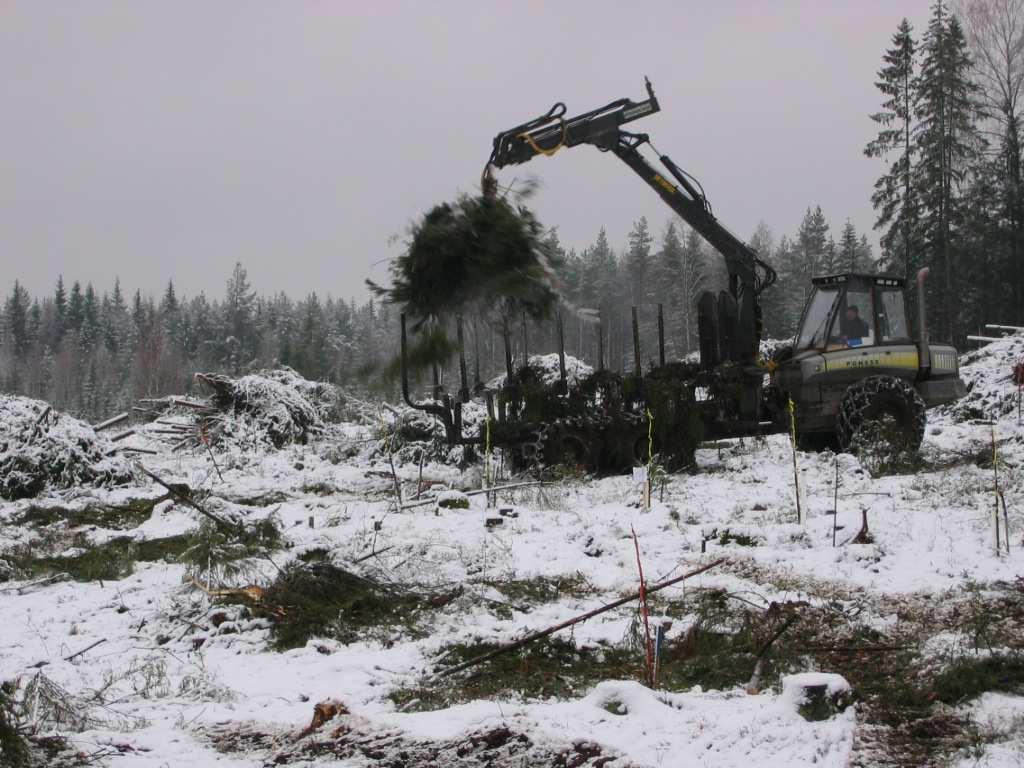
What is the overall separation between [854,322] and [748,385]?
159 centimetres

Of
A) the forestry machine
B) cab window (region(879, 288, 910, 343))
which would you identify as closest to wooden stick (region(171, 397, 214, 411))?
the forestry machine

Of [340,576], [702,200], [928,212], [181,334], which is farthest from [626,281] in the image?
[181,334]

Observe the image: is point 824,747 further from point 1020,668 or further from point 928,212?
point 928,212

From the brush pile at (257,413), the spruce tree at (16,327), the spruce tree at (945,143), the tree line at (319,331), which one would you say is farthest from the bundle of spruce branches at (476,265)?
the spruce tree at (16,327)

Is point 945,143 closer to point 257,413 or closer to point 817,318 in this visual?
point 817,318

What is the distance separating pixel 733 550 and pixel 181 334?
3059 inches

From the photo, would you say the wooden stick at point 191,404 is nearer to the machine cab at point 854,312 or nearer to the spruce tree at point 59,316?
the machine cab at point 854,312

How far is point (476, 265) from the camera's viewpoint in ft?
21.8

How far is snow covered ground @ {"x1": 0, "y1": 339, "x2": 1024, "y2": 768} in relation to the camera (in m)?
3.50

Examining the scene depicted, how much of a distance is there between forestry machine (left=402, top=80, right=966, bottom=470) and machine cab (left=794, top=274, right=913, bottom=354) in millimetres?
13

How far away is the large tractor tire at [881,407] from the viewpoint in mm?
10742

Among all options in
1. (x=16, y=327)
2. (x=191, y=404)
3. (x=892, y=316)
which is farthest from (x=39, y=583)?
(x=16, y=327)

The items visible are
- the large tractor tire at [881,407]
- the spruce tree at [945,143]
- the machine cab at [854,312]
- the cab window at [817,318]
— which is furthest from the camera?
the spruce tree at [945,143]

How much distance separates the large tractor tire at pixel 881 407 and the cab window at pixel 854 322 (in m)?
0.57
